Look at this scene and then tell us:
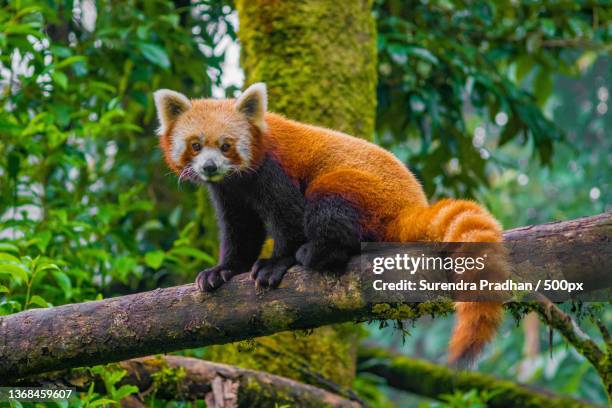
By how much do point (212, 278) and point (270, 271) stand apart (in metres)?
0.35

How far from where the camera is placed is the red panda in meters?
3.97

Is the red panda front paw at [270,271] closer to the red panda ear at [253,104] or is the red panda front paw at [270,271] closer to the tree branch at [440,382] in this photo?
the red panda ear at [253,104]

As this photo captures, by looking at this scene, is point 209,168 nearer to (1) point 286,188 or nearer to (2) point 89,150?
(1) point 286,188

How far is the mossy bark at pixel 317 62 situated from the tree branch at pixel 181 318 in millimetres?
1911

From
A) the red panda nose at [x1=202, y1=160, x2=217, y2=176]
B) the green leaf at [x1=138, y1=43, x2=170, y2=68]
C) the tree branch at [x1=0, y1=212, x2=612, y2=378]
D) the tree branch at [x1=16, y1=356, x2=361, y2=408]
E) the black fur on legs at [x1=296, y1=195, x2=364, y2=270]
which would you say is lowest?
the tree branch at [x1=16, y1=356, x2=361, y2=408]

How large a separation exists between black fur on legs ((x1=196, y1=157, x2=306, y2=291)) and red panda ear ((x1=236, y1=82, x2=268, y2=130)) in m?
0.33

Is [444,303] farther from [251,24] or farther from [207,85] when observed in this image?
[207,85]

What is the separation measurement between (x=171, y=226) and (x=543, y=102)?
14.8ft

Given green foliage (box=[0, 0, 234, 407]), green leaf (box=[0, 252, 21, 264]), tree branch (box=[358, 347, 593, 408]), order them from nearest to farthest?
1. green leaf (box=[0, 252, 21, 264])
2. green foliage (box=[0, 0, 234, 407])
3. tree branch (box=[358, 347, 593, 408])

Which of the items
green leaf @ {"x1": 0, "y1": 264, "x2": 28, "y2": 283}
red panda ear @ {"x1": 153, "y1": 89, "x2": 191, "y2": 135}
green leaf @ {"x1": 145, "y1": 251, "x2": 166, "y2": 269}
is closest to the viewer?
green leaf @ {"x1": 0, "y1": 264, "x2": 28, "y2": 283}

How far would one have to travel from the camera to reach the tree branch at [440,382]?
6.90m
